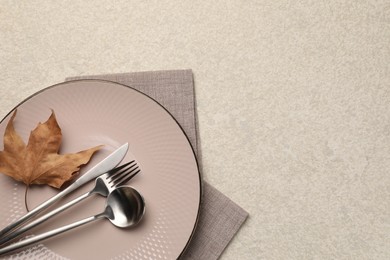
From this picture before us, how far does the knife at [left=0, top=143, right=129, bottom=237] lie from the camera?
19.7 inches

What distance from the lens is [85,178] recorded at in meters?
0.53

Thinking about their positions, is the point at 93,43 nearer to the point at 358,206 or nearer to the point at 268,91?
the point at 268,91

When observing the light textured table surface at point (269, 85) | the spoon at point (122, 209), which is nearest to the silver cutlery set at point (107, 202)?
the spoon at point (122, 209)

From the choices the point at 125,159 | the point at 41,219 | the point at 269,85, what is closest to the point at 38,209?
the point at 41,219

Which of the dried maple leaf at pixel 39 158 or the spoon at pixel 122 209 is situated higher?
the dried maple leaf at pixel 39 158

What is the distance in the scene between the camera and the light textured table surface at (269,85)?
60cm

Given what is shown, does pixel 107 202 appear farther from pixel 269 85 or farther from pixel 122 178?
pixel 269 85

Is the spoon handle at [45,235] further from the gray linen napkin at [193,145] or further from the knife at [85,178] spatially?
the gray linen napkin at [193,145]

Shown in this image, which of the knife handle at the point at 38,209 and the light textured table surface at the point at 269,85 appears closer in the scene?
the knife handle at the point at 38,209

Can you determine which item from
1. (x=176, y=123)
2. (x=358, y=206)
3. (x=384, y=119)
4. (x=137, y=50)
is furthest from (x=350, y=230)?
(x=137, y=50)

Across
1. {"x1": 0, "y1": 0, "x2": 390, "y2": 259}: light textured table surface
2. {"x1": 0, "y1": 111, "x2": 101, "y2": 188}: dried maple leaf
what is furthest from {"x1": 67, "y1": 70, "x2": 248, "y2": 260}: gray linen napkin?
{"x1": 0, "y1": 111, "x2": 101, "y2": 188}: dried maple leaf

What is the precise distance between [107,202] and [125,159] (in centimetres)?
6

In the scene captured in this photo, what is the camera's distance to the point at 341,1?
691 mm

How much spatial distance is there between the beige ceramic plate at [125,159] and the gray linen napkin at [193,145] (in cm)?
5
